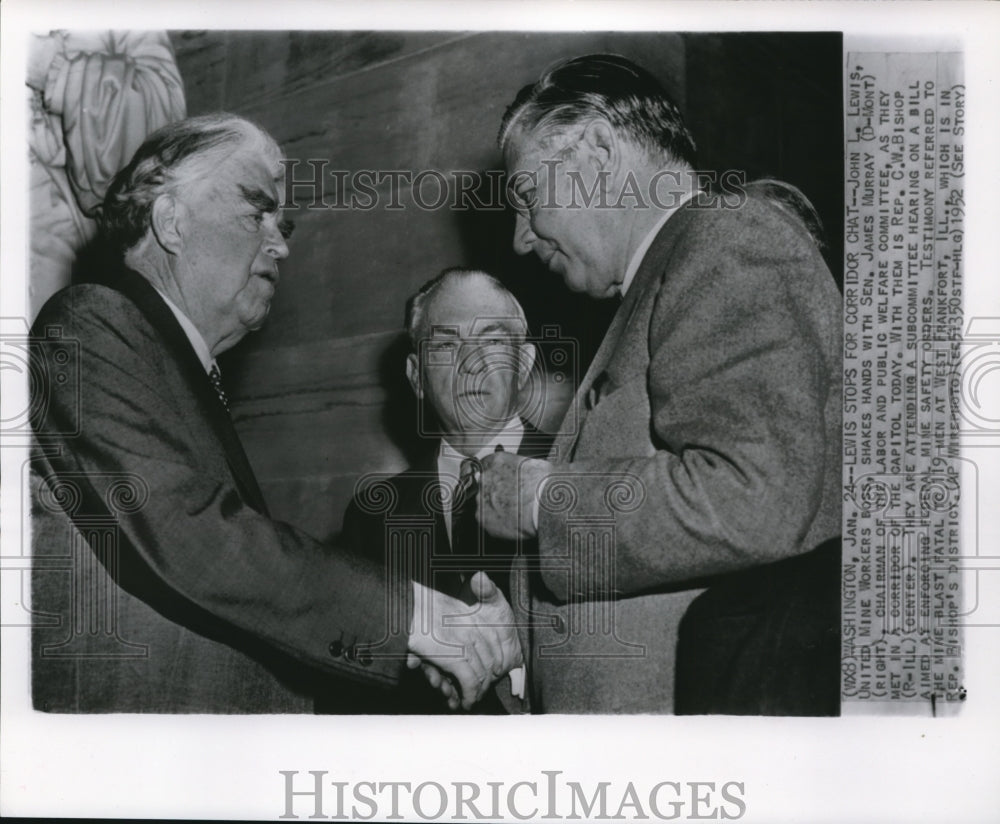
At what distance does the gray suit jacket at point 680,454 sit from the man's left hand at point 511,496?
0.05 m

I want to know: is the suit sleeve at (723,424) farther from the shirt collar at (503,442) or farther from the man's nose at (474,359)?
the man's nose at (474,359)

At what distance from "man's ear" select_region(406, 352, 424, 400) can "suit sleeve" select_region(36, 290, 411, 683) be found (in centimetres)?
64

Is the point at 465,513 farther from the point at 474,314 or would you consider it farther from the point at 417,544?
the point at 474,314

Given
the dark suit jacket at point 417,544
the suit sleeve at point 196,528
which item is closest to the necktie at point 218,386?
the suit sleeve at point 196,528

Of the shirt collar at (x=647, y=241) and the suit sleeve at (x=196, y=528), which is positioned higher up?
the shirt collar at (x=647, y=241)

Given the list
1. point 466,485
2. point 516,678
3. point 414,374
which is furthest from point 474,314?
point 516,678

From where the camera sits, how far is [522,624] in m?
4.04

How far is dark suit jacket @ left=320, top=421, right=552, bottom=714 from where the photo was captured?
159 inches

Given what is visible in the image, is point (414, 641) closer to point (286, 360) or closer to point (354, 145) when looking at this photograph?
point (286, 360)

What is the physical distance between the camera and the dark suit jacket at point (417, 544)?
4.04 m

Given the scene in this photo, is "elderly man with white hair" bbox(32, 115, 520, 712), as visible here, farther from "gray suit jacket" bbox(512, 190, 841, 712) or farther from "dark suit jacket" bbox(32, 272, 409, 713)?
"gray suit jacket" bbox(512, 190, 841, 712)

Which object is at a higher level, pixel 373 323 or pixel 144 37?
pixel 144 37

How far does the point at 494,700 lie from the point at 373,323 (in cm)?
145

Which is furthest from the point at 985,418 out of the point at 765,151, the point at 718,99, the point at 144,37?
the point at 144,37
